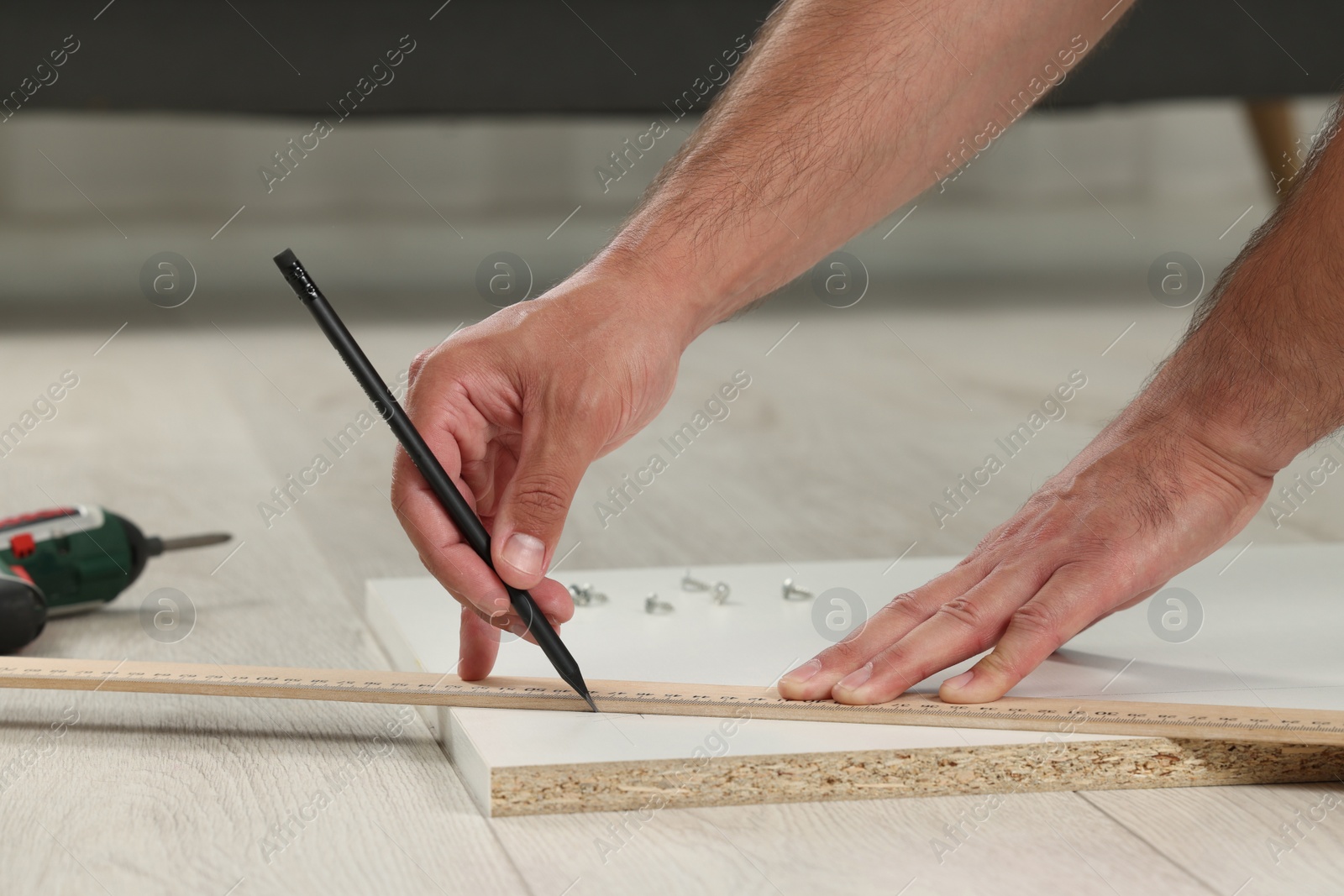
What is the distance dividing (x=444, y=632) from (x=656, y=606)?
0.57ft

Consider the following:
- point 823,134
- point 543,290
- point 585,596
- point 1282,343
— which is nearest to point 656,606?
point 585,596

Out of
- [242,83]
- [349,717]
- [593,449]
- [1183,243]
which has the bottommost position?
[1183,243]

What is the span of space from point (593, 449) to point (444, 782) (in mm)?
225

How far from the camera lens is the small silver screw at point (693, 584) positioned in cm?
117

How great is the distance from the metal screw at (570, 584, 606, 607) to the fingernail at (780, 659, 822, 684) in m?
0.28

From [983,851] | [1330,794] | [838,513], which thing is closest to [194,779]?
[983,851]

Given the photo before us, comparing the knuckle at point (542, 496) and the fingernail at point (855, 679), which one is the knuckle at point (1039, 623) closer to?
the fingernail at point (855, 679)

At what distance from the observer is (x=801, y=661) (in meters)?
0.97

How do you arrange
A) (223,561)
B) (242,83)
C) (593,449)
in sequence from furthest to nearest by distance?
1. (242,83)
2. (223,561)
3. (593,449)

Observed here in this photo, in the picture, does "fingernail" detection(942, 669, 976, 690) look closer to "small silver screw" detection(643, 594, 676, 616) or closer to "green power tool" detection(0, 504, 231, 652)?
"small silver screw" detection(643, 594, 676, 616)

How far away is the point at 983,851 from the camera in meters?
0.73

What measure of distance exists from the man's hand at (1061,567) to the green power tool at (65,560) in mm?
585

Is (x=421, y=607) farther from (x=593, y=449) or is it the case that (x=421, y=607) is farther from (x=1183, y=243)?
(x=1183, y=243)

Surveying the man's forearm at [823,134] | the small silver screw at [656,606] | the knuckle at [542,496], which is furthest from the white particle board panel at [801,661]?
the man's forearm at [823,134]
